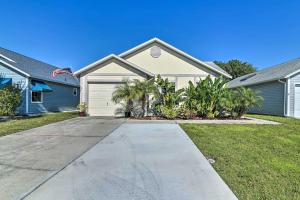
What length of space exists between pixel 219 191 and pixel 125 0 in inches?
655

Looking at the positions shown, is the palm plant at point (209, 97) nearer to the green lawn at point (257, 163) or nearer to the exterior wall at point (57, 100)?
the green lawn at point (257, 163)

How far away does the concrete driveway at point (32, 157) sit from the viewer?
4.00 meters

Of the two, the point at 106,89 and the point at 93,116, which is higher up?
the point at 106,89

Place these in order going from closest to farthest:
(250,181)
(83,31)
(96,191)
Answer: (96,191)
(250,181)
(83,31)

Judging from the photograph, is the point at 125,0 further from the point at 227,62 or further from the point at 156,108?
the point at 227,62

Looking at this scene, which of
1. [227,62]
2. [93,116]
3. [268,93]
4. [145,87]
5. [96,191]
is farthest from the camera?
[227,62]

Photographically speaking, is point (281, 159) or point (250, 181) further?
point (281, 159)

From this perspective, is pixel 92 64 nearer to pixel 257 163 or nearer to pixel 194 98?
pixel 194 98

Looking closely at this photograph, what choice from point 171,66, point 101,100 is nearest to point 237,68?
point 171,66

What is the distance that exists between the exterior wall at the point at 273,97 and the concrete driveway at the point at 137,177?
14851 millimetres

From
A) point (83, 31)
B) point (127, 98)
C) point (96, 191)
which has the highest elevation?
point (83, 31)

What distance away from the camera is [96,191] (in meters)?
3.76

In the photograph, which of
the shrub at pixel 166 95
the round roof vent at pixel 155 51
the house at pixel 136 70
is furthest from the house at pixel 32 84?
the shrub at pixel 166 95

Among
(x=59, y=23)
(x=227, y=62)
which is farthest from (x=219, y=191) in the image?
(x=227, y=62)
